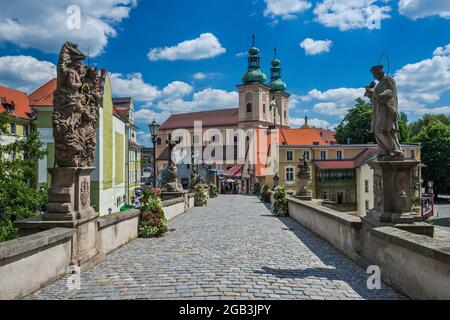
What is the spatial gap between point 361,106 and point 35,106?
45810mm

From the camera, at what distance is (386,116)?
7.02 metres

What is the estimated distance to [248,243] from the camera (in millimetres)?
9945

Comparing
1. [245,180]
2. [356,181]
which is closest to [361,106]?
[356,181]

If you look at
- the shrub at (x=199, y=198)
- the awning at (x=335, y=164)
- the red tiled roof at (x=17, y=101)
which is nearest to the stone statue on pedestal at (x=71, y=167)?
the shrub at (x=199, y=198)

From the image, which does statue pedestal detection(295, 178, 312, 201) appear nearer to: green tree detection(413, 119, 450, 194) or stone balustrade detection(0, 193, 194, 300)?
stone balustrade detection(0, 193, 194, 300)

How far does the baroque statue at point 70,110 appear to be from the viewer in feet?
22.5

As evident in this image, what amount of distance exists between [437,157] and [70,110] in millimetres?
61719

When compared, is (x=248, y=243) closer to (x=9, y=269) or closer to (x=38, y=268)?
(x=38, y=268)

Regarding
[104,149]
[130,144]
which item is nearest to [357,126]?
[130,144]

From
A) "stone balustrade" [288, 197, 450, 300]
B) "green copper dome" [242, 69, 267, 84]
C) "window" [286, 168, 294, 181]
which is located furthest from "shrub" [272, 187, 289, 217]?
"green copper dome" [242, 69, 267, 84]

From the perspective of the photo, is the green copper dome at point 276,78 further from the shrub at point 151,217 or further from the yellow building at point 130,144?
the shrub at point 151,217

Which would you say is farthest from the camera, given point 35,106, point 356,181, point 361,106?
point 361,106

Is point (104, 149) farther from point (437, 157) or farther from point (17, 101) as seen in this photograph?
point (437, 157)

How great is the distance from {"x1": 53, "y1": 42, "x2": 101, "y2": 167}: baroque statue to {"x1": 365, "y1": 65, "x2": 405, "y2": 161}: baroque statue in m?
5.42
